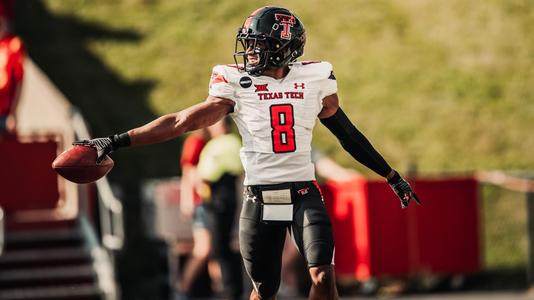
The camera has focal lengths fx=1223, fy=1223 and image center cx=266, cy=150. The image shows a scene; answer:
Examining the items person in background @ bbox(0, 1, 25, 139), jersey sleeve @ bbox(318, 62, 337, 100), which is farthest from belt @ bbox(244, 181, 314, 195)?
person in background @ bbox(0, 1, 25, 139)

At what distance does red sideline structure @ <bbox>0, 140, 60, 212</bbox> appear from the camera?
1322cm

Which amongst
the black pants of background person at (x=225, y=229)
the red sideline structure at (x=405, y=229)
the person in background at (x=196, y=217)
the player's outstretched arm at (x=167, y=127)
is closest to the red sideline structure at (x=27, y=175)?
the person in background at (x=196, y=217)

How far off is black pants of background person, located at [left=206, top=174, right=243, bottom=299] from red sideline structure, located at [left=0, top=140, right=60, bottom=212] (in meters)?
2.70

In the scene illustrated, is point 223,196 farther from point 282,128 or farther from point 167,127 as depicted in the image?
point 167,127

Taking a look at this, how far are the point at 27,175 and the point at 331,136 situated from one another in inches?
250

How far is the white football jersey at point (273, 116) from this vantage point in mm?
7047

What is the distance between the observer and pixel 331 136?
730 inches

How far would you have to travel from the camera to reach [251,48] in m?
7.15

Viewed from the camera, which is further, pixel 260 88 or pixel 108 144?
pixel 260 88

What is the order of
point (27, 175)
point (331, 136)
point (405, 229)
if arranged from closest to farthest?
point (27, 175)
point (405, 229)
point (331, 136)

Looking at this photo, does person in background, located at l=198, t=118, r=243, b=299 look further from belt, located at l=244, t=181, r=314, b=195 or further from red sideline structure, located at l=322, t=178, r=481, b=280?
belt, located at l=244, t=181, r=314, b=195

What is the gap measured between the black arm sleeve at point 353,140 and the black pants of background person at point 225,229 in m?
3.88

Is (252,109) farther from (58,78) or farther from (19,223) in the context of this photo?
(58,78)

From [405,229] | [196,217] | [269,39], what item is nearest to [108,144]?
[269,39]
